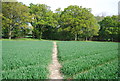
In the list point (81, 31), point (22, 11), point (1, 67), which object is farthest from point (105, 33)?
point (1, 67)

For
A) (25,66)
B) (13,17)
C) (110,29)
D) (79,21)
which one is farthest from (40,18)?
(25,66)

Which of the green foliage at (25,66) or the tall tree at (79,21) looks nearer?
the green foliage at (25,66)

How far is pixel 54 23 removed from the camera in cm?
4972

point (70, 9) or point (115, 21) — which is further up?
point (70, 9)

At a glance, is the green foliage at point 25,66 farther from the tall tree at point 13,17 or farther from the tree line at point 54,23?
the tree line at point 54,23

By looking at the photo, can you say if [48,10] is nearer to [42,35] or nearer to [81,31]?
[42,35]

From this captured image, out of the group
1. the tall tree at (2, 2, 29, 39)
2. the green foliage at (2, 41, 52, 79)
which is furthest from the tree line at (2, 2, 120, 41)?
the green foliage at (2, 41, 52, 79)

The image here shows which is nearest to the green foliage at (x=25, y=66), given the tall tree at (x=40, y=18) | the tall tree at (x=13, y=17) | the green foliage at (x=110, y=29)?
the tall tree at (x=13, y=17)

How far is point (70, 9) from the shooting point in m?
48.6

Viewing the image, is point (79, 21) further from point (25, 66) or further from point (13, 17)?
point (25, 66)

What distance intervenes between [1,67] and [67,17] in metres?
41.8

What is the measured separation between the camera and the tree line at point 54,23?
41.3 m

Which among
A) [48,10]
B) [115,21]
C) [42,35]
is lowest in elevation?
[42,35]

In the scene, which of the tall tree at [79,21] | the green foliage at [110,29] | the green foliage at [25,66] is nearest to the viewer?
the green foliage at [25,66]
